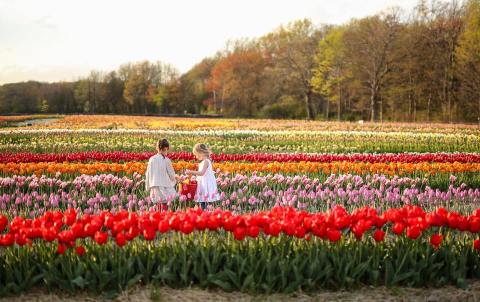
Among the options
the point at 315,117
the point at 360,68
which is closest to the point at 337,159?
the point at 360,68

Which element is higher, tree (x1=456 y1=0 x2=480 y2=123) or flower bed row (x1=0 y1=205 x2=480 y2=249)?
tree (x1=456 y1=0 x2=480 y2=123)

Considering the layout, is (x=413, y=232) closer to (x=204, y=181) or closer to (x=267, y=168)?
(x=204, y=181)

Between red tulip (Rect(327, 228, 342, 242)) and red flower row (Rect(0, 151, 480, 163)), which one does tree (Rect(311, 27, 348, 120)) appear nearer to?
red flower row (Rect(0, 151, 480, 163))

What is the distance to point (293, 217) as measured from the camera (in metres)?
4.97

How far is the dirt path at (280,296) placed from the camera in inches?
178

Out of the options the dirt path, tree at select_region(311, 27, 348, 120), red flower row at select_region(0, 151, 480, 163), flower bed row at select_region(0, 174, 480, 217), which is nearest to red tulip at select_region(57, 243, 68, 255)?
the dirt path

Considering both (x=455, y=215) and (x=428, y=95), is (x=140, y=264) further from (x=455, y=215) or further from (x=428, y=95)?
(x=428, y=95)

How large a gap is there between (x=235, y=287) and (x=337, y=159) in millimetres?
8643

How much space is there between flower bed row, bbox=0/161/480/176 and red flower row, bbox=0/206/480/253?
17.6 ft

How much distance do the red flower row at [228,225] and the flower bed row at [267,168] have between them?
5362 millimetres

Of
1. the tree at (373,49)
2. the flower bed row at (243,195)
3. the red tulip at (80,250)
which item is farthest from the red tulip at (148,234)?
the tree at (373,49)

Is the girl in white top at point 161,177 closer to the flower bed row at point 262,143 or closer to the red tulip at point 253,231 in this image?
the red tulip at point 253,231

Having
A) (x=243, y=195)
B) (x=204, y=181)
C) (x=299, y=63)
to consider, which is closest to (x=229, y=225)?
(x=204, y=181)

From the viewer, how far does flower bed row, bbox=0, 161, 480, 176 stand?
413 inches
